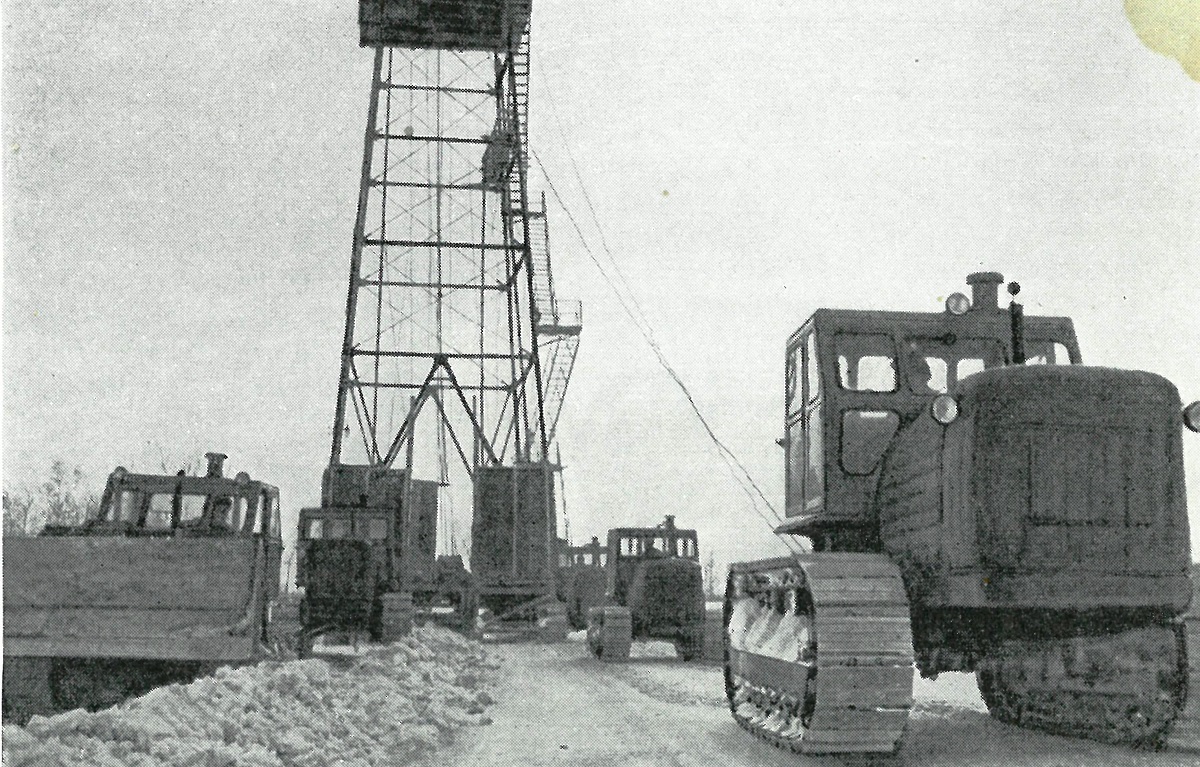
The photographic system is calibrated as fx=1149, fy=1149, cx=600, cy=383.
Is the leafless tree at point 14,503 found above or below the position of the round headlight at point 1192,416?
below

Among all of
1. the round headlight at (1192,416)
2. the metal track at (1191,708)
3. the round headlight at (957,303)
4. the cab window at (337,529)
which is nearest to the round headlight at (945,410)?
the round headlight at (1192,416)

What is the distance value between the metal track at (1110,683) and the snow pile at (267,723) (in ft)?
15.6

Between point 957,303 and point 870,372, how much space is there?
868 millimetres

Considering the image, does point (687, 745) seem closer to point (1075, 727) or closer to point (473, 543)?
point (1075, 727)

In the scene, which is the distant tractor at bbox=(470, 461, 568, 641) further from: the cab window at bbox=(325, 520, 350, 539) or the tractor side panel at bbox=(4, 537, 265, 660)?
the tractor side panel at bbox=(4, 537, 265, 660)

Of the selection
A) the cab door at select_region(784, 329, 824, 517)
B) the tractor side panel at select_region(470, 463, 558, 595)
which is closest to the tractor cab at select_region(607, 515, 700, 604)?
the tractor side panel at select_region(470, 463, 558, 595)

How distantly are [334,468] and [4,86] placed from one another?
21.0 metres

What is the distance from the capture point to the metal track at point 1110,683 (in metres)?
7.77

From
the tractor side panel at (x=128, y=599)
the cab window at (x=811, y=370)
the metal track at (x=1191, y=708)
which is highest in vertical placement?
the cab window at (x=811, y=370)

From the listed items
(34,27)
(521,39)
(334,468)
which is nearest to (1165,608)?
(34,27)

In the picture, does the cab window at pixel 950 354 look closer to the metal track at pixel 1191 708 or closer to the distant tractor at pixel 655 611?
the metal track at pixel 1191 708

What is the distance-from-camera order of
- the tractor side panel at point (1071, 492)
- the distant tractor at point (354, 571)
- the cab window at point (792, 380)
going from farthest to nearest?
1. the distant tractor at point (354, 571)
2. the cab window at point (792, 380)
3. the tractor side panel at point (1071, 492)

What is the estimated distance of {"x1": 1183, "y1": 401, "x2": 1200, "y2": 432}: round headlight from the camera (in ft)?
24.0

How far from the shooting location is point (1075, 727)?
8.87m
